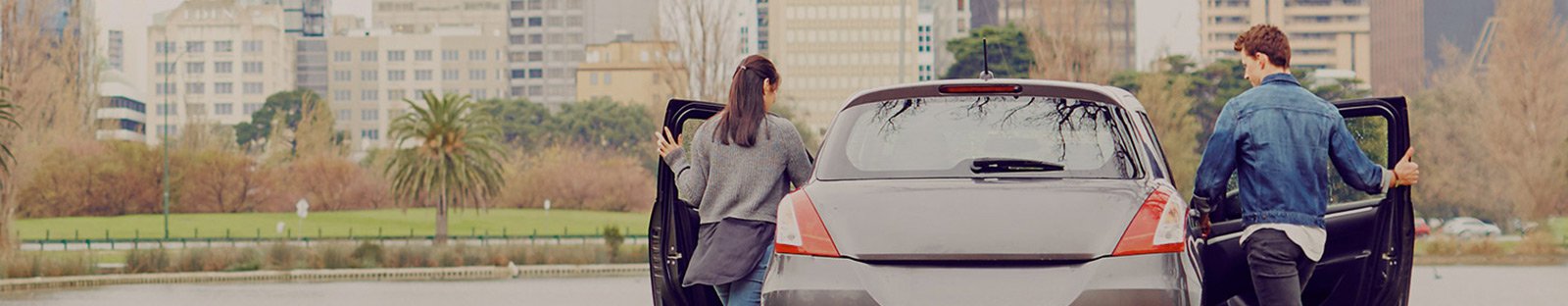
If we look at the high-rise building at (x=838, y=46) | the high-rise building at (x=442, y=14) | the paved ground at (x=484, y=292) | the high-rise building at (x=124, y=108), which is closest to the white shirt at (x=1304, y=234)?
the paved ground at (x=484, y=292)

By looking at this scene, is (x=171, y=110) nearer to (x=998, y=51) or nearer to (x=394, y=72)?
(x=394, y=72)

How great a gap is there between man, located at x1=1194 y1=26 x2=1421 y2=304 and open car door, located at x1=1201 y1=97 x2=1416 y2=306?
0.52 meters

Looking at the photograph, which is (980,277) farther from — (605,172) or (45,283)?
(605,172)

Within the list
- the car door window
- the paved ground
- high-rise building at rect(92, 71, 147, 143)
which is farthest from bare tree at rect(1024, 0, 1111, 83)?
high-rise building at rect(92, 71, 147, 143)

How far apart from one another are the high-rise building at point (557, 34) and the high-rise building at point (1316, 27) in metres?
53.2

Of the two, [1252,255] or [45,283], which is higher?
[1252,255]

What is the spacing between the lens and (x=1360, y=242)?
723 centimetres

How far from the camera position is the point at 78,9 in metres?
53.5

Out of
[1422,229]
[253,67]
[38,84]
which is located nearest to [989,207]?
[38,84]

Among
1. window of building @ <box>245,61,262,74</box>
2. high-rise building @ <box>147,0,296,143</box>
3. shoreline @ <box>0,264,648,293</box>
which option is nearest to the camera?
shoreline @ <box>0,264,648,293</box>

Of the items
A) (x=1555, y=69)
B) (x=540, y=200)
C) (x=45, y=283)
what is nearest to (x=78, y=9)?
(x=45, y=283)

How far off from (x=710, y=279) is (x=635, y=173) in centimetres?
8234

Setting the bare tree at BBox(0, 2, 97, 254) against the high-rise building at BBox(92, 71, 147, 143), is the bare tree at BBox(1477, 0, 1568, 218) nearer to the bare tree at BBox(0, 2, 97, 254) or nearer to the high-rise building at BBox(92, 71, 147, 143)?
the bare tree at BBox(0, 2, 97, 254)

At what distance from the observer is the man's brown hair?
253 inches
